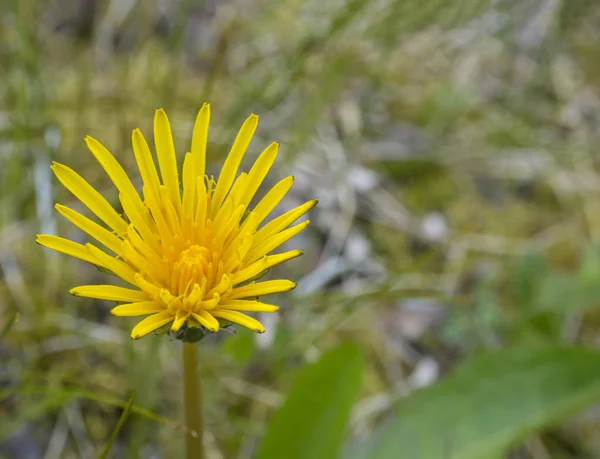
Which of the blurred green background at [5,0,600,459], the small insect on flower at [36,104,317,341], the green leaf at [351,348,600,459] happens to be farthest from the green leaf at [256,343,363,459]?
the small insect on flower at [36,104,317,341]

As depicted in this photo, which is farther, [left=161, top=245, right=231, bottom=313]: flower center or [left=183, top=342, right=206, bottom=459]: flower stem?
[left=183, top=342, right=206, bottom=459]: flower stem

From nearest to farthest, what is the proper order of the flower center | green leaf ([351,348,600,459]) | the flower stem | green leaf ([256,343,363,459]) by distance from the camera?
the flower center
the flower stem
green leaf ([256,343,363,459])
green leaf ([351,348,600,459])

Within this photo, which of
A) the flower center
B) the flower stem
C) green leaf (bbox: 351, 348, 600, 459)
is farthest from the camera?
green leaf (bbox: 351, 348, 600, 459)

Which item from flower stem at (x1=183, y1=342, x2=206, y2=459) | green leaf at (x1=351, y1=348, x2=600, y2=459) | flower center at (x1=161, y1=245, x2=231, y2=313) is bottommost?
green leaf at (x1=351, y1=348, x2=600, y2=459)

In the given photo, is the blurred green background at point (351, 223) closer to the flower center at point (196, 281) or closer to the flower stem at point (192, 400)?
the flower stem at point (192, 400)

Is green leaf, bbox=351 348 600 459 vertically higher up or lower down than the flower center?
lower down

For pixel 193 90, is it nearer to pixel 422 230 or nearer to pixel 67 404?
pixel 422 230

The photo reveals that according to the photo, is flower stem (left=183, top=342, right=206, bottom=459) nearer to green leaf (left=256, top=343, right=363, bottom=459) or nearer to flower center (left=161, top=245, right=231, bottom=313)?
flower center (left=161, top=245, right=231, bottom=313)
